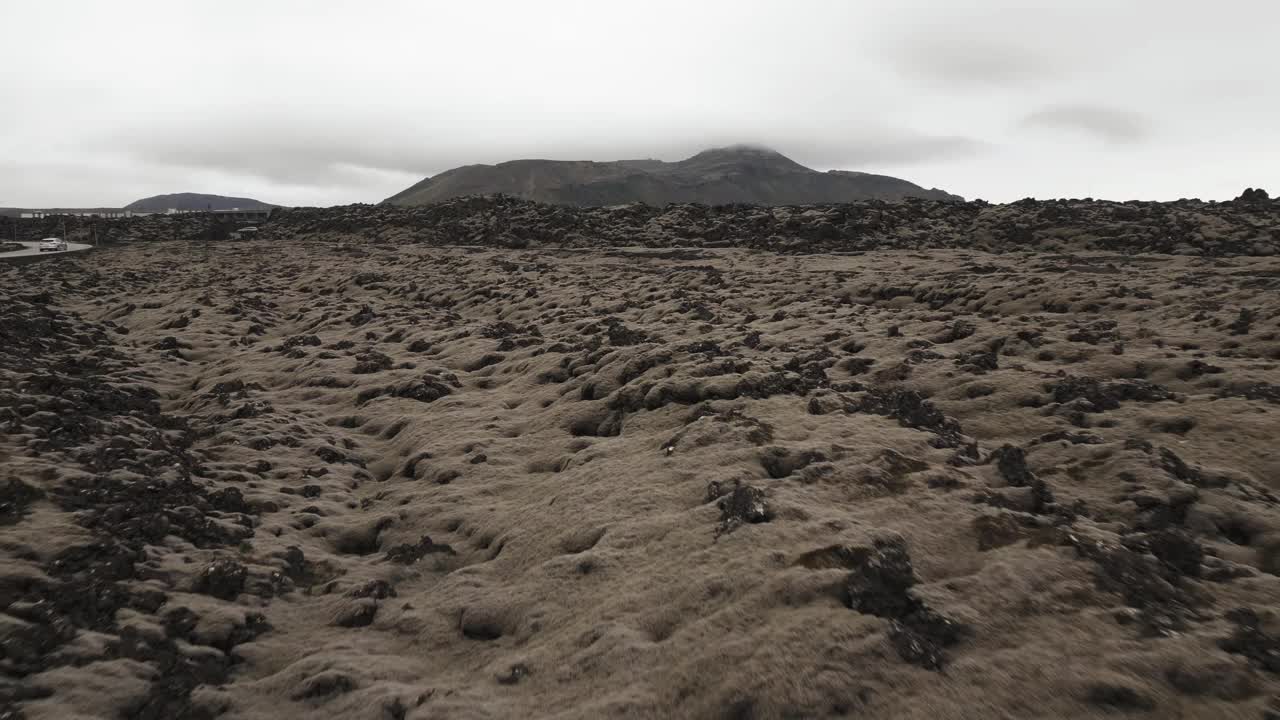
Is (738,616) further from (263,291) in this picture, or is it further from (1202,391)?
(263,291)

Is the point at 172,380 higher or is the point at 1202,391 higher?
the point at 1202,391

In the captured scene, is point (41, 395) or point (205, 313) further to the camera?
point (205, 313)

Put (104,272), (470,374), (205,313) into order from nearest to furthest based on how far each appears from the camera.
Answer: (470,374)
(205,313)
(104,272)

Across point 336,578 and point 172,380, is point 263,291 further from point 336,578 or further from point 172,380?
point 336,578

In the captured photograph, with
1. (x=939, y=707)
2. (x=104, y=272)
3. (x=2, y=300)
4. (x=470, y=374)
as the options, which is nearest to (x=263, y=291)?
(x=2, y=300)

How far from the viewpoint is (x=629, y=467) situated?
25.2 ft

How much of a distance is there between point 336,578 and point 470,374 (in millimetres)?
7281

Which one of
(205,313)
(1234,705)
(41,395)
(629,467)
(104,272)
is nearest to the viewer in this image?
(1234,705)

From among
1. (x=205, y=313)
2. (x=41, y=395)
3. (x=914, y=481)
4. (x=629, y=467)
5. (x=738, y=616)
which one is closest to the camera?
(x=738, y=616)

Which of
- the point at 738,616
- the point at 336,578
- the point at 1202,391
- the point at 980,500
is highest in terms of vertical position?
the point at 1202,391

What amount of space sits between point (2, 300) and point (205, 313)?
4.71 meters

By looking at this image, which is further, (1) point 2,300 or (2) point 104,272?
(2) point 104,272

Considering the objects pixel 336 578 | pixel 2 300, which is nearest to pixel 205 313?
pixel 2 300

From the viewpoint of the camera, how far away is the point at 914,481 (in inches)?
250
